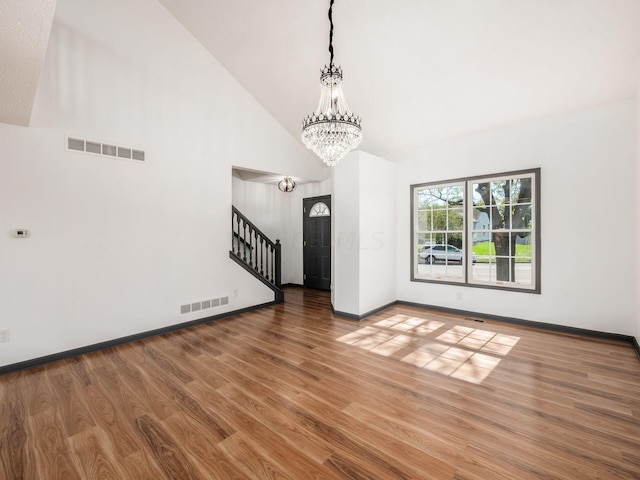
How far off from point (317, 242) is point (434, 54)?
15.6 feet

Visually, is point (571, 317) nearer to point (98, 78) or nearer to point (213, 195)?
point (213, 195)

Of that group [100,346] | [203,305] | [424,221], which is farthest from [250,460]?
[424,221]

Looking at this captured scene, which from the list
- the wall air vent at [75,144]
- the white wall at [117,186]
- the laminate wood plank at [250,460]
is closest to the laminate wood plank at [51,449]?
the laminate wood plank at [250,460]

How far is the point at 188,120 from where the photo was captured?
4.40 meters

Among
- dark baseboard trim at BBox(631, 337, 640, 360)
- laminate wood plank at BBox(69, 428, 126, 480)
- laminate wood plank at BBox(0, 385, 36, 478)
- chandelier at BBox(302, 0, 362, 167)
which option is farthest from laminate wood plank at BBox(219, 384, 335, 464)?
dark baseboard trim at BBox(631, 337, 640, 360)

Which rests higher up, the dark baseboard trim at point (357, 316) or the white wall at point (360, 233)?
the white wall at point (360, 233)

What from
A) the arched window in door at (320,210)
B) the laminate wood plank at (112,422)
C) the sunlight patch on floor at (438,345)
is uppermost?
the arched window in door at (320,210)

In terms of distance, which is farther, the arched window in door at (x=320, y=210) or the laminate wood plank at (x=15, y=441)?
the arched window in door at (x=320, y=210)

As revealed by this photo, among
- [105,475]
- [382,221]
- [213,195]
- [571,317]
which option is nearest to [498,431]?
[105,475]

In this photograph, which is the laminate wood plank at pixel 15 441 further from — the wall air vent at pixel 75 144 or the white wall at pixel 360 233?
the white wall at pixel 360 233

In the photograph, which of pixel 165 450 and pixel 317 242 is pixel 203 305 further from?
pixel 317 242

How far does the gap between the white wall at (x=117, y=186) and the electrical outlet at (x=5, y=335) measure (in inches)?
2.0

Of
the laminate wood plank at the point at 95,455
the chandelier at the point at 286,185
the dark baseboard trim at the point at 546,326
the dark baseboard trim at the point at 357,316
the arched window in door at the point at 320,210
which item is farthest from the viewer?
the arched window in door at the point at 320,210

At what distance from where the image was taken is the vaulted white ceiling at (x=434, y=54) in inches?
117
